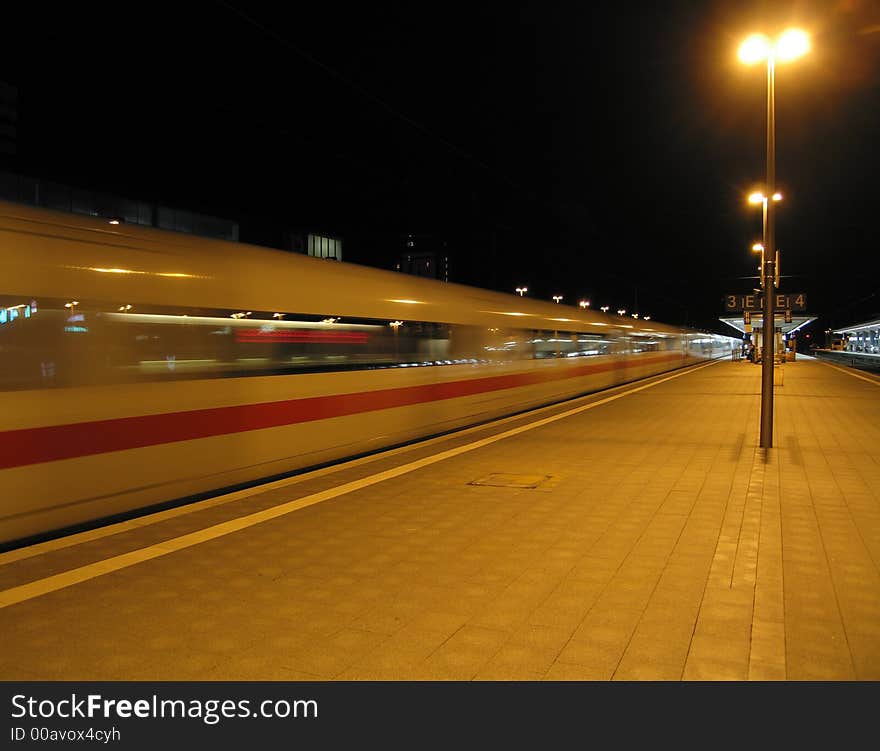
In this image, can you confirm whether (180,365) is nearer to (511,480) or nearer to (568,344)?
(511,480)

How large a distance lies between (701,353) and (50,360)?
52992 mm

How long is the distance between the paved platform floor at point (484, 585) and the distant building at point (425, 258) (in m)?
31.5

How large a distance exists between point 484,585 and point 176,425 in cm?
346

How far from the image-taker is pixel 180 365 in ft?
22.4

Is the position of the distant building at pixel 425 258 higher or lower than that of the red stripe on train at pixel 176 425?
higher

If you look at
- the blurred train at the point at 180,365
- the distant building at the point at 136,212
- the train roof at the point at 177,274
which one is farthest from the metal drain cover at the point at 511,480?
the distant building at the point at 136,212

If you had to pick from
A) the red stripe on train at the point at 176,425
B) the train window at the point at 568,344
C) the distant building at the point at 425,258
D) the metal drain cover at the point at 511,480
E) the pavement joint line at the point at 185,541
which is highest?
the distant building at the point at 425,258

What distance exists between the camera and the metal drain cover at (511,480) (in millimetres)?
7887

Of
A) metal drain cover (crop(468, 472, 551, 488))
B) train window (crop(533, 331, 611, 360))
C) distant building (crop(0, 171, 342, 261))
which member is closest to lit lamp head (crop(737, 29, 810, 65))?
metal drain cover (crop(468, 472, 551, 488))

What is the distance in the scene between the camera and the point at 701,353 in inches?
2117

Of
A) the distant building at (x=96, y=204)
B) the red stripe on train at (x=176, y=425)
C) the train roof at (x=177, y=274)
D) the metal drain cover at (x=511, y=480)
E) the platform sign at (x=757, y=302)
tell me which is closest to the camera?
the red stripe on train at (x=176, y=425)

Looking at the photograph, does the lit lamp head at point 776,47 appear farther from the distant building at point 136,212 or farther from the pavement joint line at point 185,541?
the distant building at point 136,212
